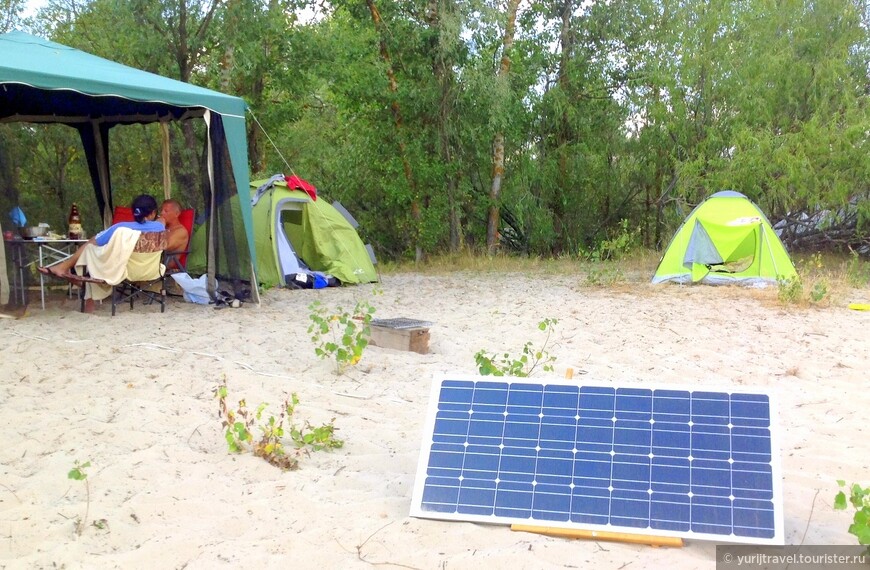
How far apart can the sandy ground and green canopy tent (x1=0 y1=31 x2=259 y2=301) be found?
705 mm

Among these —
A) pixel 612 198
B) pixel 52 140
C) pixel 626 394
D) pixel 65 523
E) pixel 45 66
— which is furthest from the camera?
pixel 612 198

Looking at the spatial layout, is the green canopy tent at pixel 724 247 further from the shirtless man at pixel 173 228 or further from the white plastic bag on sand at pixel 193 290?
the shirtless man at pixel 173 228

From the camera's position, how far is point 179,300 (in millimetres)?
8797

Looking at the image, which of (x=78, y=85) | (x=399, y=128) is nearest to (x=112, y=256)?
(x=78, y=85)

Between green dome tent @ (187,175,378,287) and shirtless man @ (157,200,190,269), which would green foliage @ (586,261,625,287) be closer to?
green dome tent @ (187,175,378,287)

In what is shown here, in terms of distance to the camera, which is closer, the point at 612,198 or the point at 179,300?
the point at 179,300

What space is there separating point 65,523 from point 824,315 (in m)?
6.92

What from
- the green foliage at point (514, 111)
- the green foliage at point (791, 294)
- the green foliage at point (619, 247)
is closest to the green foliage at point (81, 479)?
the green foliage at point (514, 111)

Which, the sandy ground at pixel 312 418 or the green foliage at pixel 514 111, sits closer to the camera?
the sandy ground at pixel 312 418

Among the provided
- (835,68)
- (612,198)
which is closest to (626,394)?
(835,68)

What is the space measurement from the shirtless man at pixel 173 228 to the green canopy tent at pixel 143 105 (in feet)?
1.58

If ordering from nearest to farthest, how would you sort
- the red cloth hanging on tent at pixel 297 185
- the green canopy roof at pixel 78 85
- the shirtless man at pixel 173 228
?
the green canopy roof at pixel 78 85 → the shirtless man at pixel 173 228 → the red cloth hanging on tent at pixel 297 185

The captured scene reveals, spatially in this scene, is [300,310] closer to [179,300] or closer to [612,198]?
[179,300]

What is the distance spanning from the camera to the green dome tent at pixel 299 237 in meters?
10.3
